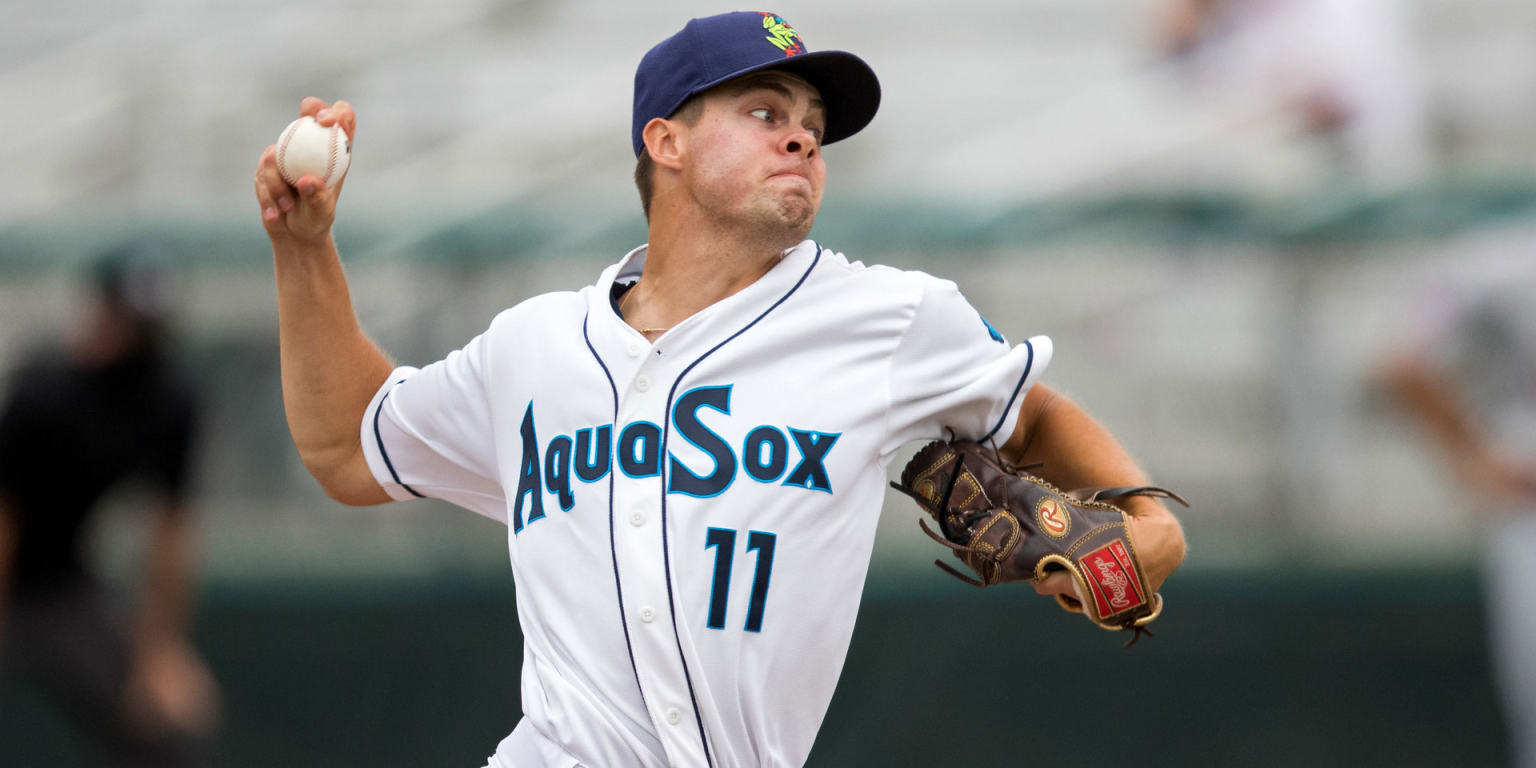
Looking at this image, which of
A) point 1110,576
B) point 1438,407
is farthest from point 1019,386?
point 1438,407

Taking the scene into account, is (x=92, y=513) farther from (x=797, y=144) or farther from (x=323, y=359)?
(x=797, y=144)

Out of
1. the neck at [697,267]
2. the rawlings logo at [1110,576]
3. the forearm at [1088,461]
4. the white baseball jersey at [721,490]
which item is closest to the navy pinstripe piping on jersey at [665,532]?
the white baseball jersey at [721,490]

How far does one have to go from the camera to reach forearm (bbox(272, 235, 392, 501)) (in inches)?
110

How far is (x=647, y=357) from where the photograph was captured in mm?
2621

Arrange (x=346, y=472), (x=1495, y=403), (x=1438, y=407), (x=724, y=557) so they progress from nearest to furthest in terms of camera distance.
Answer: (x=724, y=557) < (x=346, y=472) < (x=1438, y=407) < (x=1495, y=403)

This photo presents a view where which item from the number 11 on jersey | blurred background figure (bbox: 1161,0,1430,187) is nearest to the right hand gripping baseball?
the number 11 on jersey

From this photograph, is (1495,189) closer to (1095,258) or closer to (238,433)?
(1095,258)

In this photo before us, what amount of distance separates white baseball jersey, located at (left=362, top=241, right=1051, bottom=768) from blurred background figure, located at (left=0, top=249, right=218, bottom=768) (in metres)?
3.43

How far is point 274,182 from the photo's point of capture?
2684 millimetres

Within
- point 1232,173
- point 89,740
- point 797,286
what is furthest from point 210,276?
point 797,286

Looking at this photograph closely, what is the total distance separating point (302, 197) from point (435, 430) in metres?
0.46

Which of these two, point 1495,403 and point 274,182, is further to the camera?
point 1495,403

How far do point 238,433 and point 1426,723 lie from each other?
4559mm

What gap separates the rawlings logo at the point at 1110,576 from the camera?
2484 mm
